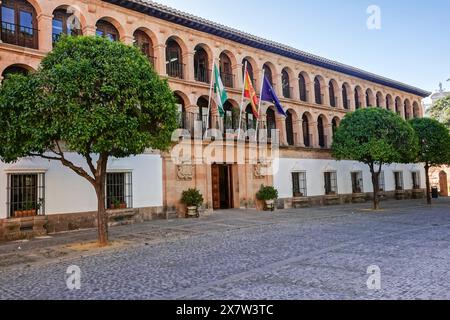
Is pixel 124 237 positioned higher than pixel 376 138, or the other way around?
pixel 376 138

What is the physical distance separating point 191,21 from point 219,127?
571 cm

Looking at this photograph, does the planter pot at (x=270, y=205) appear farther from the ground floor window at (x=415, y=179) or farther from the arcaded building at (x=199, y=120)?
the ground floor window at (x=415, y=179)

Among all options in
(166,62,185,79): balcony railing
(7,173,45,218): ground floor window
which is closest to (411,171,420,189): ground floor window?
(166,62,185,79): balcony railing

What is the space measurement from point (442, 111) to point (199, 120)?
102 ft

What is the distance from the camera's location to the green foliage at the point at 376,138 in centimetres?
1875

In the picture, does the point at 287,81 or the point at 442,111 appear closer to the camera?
the point at 287,81

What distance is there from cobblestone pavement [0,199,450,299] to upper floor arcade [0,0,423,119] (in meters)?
8.44

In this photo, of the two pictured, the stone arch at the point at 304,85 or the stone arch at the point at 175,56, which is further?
the stone arch at the point at 304,85

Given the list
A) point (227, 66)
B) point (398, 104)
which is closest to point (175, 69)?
point (227, 66)

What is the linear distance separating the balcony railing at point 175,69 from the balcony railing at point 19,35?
629cm

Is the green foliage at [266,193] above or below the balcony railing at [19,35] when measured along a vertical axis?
below

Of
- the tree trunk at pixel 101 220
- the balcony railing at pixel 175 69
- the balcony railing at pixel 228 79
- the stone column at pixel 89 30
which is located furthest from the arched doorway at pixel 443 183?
the tree trunk at pixel 101 220

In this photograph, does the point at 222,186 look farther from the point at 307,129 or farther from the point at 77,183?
the point at 77,183

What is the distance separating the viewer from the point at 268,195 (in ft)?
66.0
